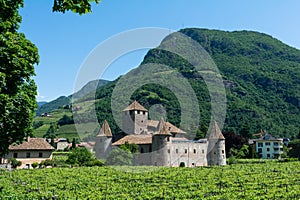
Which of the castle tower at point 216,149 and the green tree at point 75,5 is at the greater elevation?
the green tree at point 75,5

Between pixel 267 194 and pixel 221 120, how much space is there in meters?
84.8

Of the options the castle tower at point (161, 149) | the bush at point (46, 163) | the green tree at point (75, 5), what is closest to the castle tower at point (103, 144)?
the bush at point (46, 163)

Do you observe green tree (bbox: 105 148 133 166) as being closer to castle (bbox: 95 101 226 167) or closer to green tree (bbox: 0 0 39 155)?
castle (bbox: 95 101 226 167)

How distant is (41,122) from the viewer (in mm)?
142375

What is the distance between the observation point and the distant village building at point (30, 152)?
147ft

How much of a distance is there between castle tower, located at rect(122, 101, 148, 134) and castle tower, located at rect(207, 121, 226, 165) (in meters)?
14.3

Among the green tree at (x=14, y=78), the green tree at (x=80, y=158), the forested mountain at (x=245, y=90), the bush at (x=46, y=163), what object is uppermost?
the forested mountain at (x=245, y=90)

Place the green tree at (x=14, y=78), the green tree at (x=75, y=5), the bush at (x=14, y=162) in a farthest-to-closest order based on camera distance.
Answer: the bush at (x=14, y=162) < the green tree at (x=14, y=78) < the green tree at (x=75, y=5)

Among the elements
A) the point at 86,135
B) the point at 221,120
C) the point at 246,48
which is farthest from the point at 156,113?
the point at 246,48

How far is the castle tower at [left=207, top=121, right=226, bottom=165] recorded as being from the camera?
52.6 metres

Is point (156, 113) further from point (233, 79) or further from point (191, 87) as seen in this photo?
point (233, 79)

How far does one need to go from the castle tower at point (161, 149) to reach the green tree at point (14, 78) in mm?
30674

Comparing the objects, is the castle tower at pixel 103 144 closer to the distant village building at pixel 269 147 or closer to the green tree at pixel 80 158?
the green tree at pixel 80 158

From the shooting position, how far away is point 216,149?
52812mm
